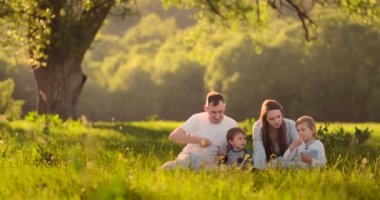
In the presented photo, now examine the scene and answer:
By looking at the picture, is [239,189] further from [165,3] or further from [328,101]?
[328,101]

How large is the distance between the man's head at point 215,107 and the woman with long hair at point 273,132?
0.55 metres

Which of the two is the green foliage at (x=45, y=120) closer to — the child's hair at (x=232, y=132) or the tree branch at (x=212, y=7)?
the tree branch at (x=212, y=7)

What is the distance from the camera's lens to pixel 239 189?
586 centimetres

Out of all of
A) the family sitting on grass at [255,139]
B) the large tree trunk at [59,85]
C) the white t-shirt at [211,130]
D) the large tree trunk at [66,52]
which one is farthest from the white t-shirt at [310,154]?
the large tree trunk at [59,85]

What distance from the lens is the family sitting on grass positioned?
870 centimetres

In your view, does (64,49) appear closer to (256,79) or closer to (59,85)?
(59,85)

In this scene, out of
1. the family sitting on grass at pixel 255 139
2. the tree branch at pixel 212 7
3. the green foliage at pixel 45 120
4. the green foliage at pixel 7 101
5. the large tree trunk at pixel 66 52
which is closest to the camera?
the family sitting on grass at pixel 255 139

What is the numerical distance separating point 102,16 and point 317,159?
15029mm

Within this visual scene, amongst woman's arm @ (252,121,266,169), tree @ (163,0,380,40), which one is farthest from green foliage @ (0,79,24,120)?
woman's arm @ (252,121,266,169)

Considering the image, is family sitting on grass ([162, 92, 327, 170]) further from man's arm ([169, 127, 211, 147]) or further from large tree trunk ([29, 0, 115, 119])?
large tree trunk ([29, 0, 115, 119])

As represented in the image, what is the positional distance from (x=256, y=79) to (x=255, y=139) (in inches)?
2015

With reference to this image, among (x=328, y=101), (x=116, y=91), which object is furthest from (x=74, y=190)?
(x=116, y=91)

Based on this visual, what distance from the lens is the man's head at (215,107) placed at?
9.01 m

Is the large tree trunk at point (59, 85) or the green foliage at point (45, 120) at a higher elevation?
the large tree trunk at point (59, 85)
